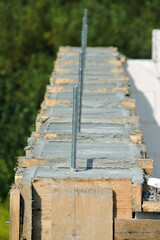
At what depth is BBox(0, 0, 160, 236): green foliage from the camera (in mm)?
13938

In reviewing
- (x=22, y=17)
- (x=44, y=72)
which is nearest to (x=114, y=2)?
(x=22, y=17)

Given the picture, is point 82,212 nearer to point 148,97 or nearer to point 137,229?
point 137,229

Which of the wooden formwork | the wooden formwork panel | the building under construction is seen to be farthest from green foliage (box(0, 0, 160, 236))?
the wooden formwork panel

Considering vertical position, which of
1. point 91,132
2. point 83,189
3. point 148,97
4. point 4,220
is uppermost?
point 148,97

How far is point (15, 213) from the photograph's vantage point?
12.1 feet

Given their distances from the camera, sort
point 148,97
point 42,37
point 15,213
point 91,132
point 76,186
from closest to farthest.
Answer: point 15,213, point 76,186, point 91,132, point 148,97, point 42,37

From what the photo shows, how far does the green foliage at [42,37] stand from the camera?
13938 mm

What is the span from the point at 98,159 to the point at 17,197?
855 mm

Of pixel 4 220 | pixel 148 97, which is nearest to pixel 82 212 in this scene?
pixel 4 220

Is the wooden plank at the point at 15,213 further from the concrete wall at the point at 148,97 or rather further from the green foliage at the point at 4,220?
the concrete wall at the point at 148,97

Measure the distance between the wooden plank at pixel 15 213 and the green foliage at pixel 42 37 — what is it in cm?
910

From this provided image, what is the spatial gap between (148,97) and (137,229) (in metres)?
5.96

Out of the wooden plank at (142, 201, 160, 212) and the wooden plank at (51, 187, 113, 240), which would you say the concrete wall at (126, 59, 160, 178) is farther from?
the wooden plank at (51, 187, 113, 240)

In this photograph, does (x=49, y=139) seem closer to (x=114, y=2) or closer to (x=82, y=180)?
(x=82, y=180)
